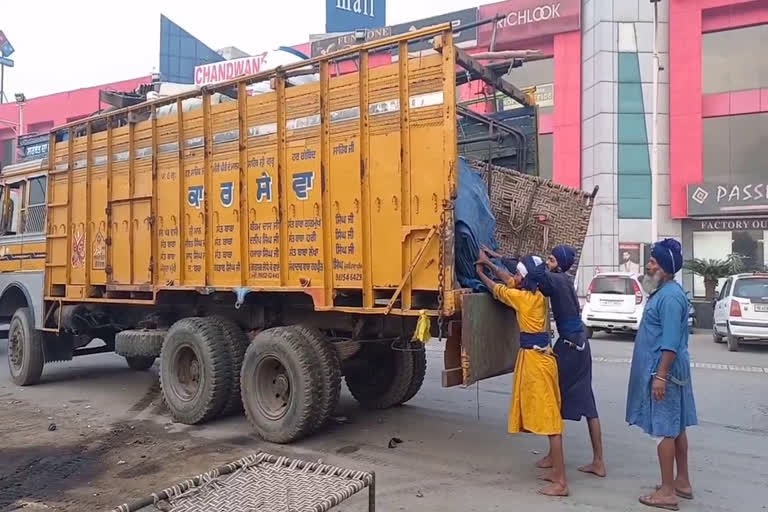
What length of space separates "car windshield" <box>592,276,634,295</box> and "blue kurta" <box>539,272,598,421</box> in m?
10.3

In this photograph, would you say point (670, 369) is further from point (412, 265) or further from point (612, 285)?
point (612, 285)

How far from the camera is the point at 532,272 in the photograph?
191 inches

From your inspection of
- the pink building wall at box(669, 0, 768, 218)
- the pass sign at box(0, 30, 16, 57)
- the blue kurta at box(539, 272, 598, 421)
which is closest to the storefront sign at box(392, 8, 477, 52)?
the pink building wall at box(669, 0, 768, 218)

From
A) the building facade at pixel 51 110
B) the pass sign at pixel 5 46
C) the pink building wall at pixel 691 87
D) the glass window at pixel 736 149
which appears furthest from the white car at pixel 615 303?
the pass sign at pixel 5 46

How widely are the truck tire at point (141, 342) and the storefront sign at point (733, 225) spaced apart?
19055mm

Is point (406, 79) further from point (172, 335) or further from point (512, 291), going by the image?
point (172, 335)

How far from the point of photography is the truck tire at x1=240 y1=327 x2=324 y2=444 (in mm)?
5723

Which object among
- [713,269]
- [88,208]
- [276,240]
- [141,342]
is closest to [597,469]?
[276,240]

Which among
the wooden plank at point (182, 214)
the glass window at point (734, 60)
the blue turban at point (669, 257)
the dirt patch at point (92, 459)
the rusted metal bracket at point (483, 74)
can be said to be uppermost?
the glass window at point (734, 60)

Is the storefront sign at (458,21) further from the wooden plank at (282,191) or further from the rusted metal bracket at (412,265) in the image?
the rusted metal bracket at (412,265)

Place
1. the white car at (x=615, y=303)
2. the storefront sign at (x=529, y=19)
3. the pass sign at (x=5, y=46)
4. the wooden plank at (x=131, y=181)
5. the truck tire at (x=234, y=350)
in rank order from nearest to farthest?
the truck tire at (x=234, y=350) < the wooden plank at (x=131, y=181) < the white car at (x=615, y=303) < the storefront sign at (x=529, y=19) < the pass sign at (x=5, y=46)

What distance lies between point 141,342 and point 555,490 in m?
4.84

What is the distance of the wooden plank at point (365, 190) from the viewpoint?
546cm

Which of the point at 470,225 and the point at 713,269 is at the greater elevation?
the point at 470,225
